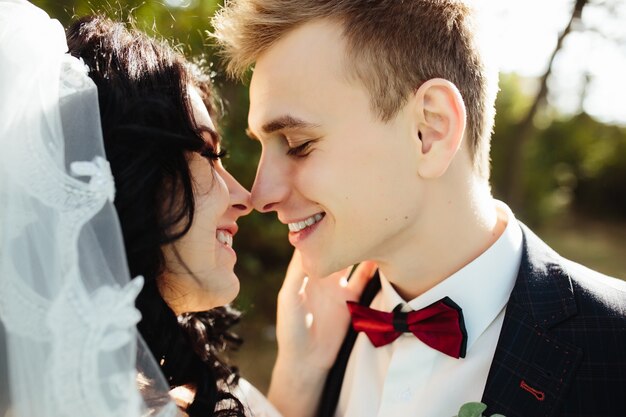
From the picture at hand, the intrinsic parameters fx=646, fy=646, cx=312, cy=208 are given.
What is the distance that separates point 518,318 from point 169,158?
4.25 feet

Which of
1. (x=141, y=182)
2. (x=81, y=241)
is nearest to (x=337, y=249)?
(x=141, y=182)

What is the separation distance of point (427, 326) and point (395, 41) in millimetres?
1052

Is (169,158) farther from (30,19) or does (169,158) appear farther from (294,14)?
(294,14)

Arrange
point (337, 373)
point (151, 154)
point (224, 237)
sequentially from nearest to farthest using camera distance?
1. point (151, 154)
2. point (224, 237)
3. point (337, 373)

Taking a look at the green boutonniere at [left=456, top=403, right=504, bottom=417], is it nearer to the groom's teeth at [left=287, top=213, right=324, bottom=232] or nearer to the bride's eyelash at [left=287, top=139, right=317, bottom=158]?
the groom's teeth at [left=287, top=213, right=324, bottom=232]

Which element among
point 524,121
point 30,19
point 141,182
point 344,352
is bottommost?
point 344,352

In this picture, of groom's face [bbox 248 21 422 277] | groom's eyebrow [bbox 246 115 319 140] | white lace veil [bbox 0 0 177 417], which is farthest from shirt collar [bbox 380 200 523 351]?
white lace veil [bbox 0 0 177 417]

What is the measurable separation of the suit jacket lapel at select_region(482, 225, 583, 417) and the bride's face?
3.12ft

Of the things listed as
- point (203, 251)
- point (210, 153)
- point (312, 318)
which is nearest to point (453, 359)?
point (312, 318)

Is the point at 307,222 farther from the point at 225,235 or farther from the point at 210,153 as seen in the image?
the point at 210,153


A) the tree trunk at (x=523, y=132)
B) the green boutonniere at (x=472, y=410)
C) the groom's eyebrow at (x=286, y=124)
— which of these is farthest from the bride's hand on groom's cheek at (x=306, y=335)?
the tree trunk at (x=523, y=132)

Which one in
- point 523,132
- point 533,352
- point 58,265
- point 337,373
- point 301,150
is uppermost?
point 523,132

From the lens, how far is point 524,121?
8.84 meters

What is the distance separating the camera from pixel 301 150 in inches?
94.0
